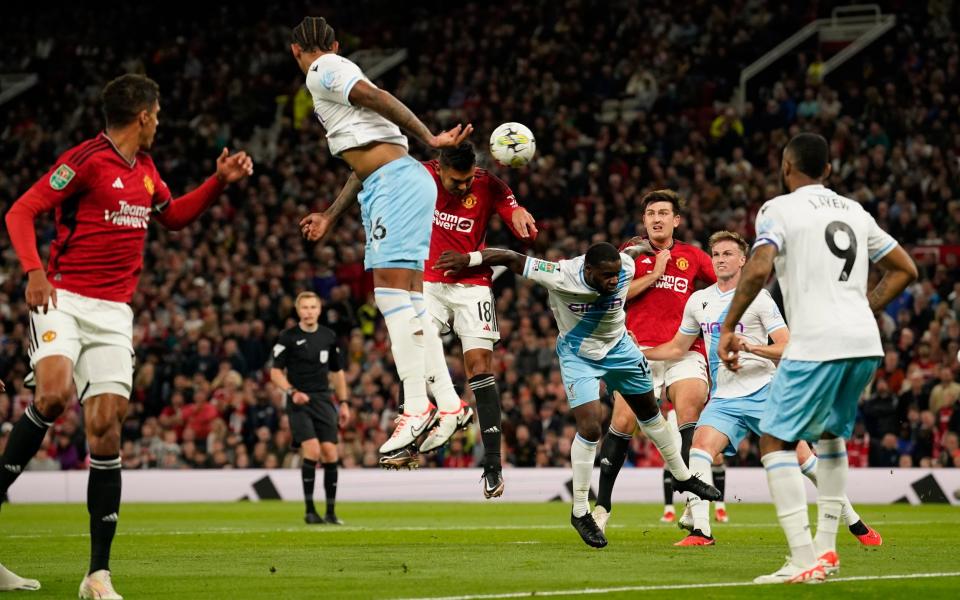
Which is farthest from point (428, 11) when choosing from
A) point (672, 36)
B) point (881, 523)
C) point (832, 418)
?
point (832, 418)

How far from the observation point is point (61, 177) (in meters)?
7.91

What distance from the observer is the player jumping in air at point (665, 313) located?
42.2 feet

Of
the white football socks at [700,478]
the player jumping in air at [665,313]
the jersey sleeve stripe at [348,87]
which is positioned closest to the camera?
the jersey sleeve stripe at [348,87]

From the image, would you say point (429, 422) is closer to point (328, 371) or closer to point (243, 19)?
point (328, 371)

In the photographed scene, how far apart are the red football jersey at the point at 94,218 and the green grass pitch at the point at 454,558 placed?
191cm

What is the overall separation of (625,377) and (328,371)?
270 inches

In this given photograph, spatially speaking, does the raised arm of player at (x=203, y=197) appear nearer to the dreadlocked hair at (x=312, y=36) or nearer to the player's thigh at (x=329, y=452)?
the dreadlocked hair at (x=312, y=36)

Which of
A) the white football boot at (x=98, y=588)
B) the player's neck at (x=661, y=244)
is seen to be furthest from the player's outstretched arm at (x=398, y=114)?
the player's neck at (x=661, y=244)

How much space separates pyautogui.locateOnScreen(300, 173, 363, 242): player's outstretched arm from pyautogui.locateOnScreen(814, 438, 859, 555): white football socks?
365 centimetres

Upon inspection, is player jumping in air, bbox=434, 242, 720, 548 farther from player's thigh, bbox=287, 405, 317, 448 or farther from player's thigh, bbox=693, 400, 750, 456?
player's thigh, bbox=287, 405, 317, 448

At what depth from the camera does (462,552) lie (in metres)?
11.0

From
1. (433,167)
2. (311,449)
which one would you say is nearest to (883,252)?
(433,167)

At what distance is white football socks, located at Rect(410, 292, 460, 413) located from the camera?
31.1 feet

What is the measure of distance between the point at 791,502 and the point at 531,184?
19448 mm
